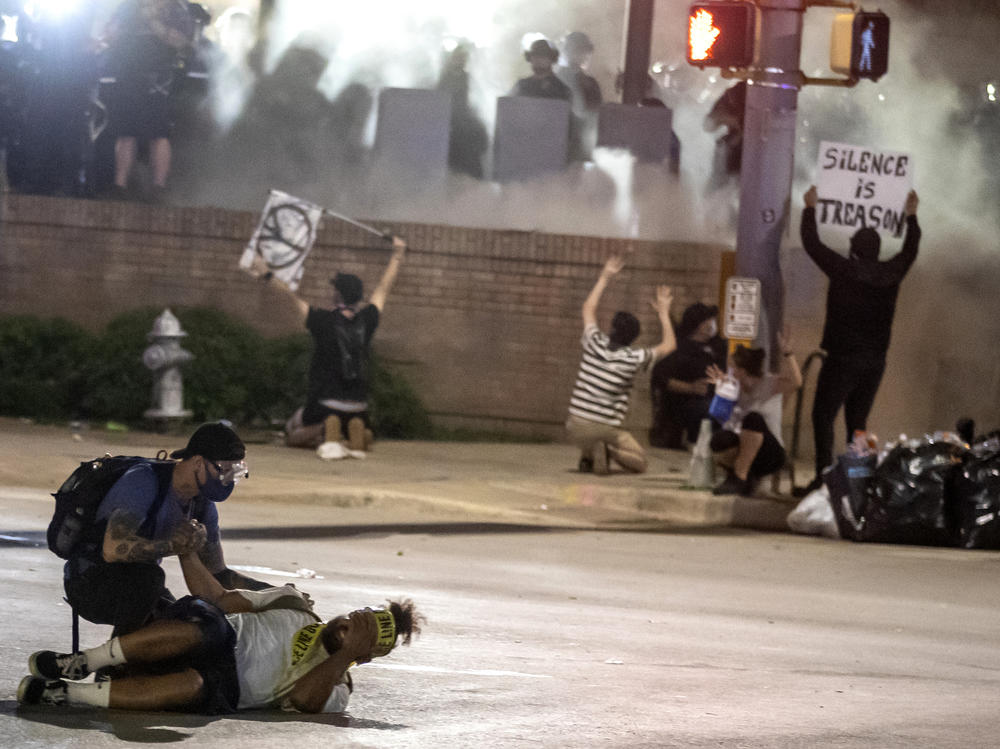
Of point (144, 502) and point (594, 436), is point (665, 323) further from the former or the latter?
point (144, 502)

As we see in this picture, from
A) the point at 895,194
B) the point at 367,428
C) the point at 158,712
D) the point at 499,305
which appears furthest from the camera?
the point at 499,305

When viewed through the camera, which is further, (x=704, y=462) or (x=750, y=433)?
(x=704, y=462)

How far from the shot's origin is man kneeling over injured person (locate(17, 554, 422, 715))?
5.84m

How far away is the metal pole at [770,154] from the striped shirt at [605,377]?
1.14 m

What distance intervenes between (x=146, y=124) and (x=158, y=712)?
41.9 feet

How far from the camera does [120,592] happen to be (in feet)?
19.6

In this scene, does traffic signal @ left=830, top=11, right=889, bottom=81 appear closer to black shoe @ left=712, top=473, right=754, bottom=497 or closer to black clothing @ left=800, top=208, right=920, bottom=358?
black clothing @ left=800, top=208, right=920, bottom=358

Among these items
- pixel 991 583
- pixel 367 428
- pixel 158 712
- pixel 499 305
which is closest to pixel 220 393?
pixel 367 428

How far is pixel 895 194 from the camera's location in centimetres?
1370

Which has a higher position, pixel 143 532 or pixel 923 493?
pixel 143 532

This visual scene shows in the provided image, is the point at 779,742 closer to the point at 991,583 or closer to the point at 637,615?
the point at 637,615

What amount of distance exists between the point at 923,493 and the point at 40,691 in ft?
24.8

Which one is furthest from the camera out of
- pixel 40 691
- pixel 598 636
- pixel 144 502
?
pixel 598 636

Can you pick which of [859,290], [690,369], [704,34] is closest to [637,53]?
[690,369]
